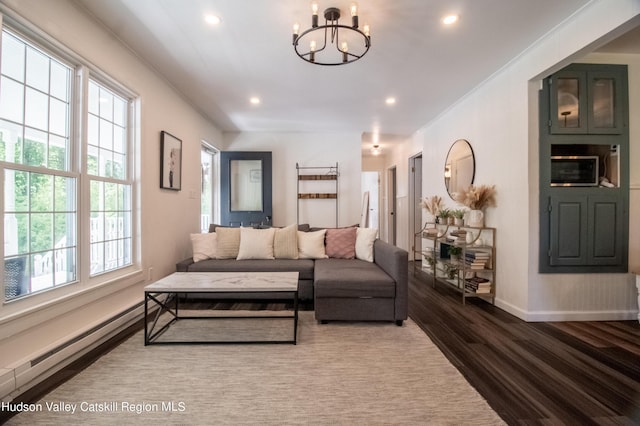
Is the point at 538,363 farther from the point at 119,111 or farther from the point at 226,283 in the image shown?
the point at 119,111

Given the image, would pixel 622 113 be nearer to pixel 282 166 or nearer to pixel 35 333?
pixel 282 166

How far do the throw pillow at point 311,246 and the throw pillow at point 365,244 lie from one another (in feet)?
1.45

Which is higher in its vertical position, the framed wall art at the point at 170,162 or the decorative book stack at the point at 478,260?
the framed wall art at the point at 170,162

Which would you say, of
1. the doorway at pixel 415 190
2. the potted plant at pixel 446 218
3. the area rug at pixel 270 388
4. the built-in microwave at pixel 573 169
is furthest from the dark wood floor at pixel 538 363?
the doorway at pixel 415 190

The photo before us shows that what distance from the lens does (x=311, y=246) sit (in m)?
3.48

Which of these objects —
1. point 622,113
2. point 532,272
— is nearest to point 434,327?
point 532,272

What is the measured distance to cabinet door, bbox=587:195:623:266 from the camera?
2.56m

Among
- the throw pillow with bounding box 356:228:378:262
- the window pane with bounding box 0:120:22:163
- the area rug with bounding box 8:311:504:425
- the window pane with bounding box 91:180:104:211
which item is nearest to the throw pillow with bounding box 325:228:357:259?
the throw pillow with bounding box 356:228:378:262

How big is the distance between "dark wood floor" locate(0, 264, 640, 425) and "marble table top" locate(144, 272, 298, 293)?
581mm

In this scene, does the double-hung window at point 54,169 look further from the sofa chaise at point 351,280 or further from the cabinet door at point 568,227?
the cabinet door at point 568,227

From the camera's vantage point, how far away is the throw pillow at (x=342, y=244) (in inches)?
136

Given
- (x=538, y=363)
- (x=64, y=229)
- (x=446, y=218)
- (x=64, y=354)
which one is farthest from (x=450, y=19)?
(x=64, y=354)

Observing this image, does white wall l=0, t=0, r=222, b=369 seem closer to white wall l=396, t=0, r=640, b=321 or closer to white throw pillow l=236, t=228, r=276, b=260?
white throw pillow l=236, t=228, r=276, b=260

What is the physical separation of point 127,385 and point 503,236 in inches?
134
